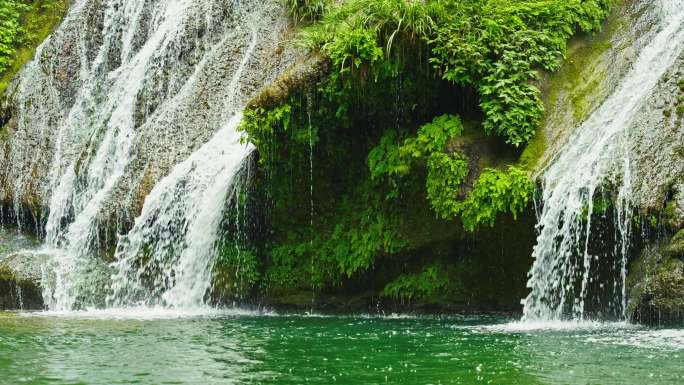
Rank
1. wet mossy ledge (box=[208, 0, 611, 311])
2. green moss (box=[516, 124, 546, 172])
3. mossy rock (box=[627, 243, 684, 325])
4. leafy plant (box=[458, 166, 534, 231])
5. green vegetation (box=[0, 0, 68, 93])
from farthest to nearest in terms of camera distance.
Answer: green vegetation (box=[0, 0, 68, 93]), wet mossy ledge (box=[208, 0, 611, 311]), green moss (box=[516, 124, 546, 172]), leafy plant (box=[458, 166, 534, 231]), mossy rock (box=[627, 243, 684, 325])

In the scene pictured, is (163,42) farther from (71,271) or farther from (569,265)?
(569,265)

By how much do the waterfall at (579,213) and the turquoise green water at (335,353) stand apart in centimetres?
78

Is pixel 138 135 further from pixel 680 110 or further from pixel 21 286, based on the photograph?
pixel 680 110

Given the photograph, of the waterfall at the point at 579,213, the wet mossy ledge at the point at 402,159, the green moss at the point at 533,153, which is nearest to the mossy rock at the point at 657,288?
the waterfall at the point at 579,213

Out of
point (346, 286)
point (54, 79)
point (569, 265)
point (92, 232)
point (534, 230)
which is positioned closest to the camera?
point (569, 265)

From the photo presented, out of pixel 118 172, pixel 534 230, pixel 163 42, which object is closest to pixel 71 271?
pixel 118 172

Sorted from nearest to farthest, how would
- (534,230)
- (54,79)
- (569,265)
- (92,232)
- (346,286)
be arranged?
1. (569,265)
2. (534,230)
3. (346,286)
4. (92,232)
5. (54,79)

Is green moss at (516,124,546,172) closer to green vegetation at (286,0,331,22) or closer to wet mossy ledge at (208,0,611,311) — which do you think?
wet mossy ledge at (208,0,611,311)

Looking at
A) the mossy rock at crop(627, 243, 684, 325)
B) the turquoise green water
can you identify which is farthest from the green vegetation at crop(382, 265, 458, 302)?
the mossy rock at crop(627, 243, 684, 325)

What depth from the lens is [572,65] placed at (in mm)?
15336

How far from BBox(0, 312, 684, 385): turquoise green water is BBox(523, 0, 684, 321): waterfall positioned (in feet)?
2.56

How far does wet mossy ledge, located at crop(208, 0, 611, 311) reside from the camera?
14422 millimetres

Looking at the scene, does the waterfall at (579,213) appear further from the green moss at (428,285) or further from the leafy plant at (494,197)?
the green moss at (428,285)

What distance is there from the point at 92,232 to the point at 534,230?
9.41 meters
